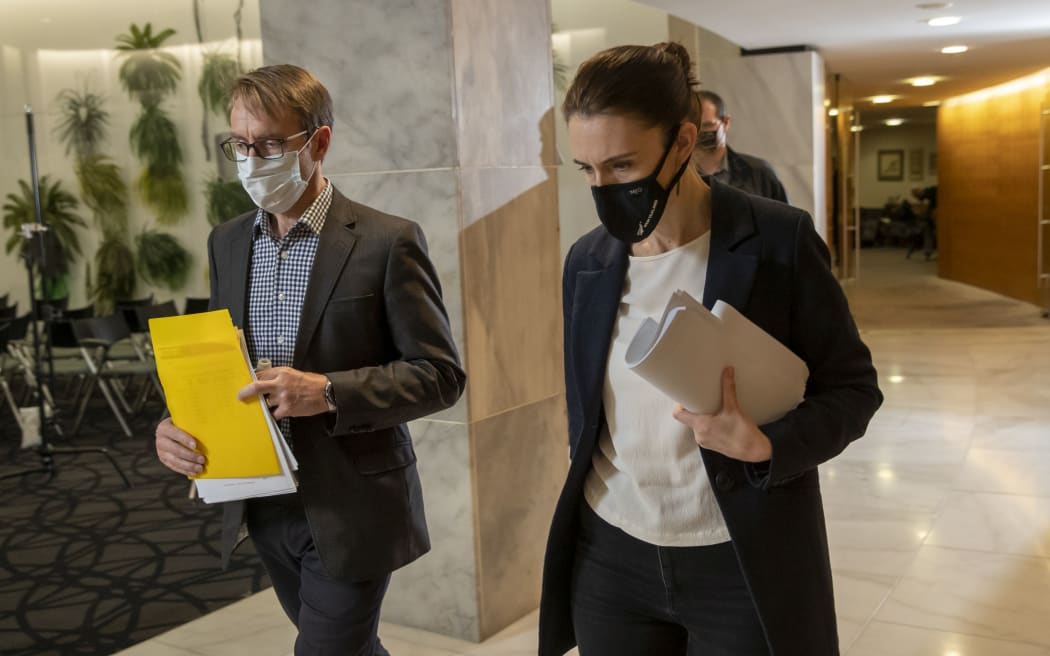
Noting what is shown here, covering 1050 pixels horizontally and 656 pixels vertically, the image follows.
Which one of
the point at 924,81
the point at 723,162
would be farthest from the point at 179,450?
the point at 924,81

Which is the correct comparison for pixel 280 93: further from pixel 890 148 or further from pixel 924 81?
pixel 890 148

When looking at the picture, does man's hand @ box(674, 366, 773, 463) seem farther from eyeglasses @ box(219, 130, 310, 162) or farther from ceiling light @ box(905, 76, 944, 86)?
ceiling light @ box(905, 76, 944, 86)

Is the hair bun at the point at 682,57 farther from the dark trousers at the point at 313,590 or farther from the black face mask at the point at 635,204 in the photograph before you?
the dark trousers at the point at 313,590

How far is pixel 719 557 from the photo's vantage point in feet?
5.49

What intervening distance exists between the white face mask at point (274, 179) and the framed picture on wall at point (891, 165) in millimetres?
30901

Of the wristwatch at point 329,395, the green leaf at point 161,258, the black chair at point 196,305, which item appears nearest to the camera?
the wristwatch at point 329,395

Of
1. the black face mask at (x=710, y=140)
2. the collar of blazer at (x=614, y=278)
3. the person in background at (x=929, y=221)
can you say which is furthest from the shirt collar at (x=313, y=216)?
the person in background at (x=929, y=221)

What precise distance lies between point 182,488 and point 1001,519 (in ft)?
15.9

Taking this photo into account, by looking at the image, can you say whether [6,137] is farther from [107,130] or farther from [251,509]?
[251,509]

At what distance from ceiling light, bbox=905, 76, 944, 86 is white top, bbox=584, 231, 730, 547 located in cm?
1321

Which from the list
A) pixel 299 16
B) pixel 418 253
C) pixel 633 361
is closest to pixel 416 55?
pixel 299 16

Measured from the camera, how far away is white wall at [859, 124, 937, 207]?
→ 30281 mm

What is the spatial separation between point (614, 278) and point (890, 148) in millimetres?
31222

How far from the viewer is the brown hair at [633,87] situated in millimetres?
1595
